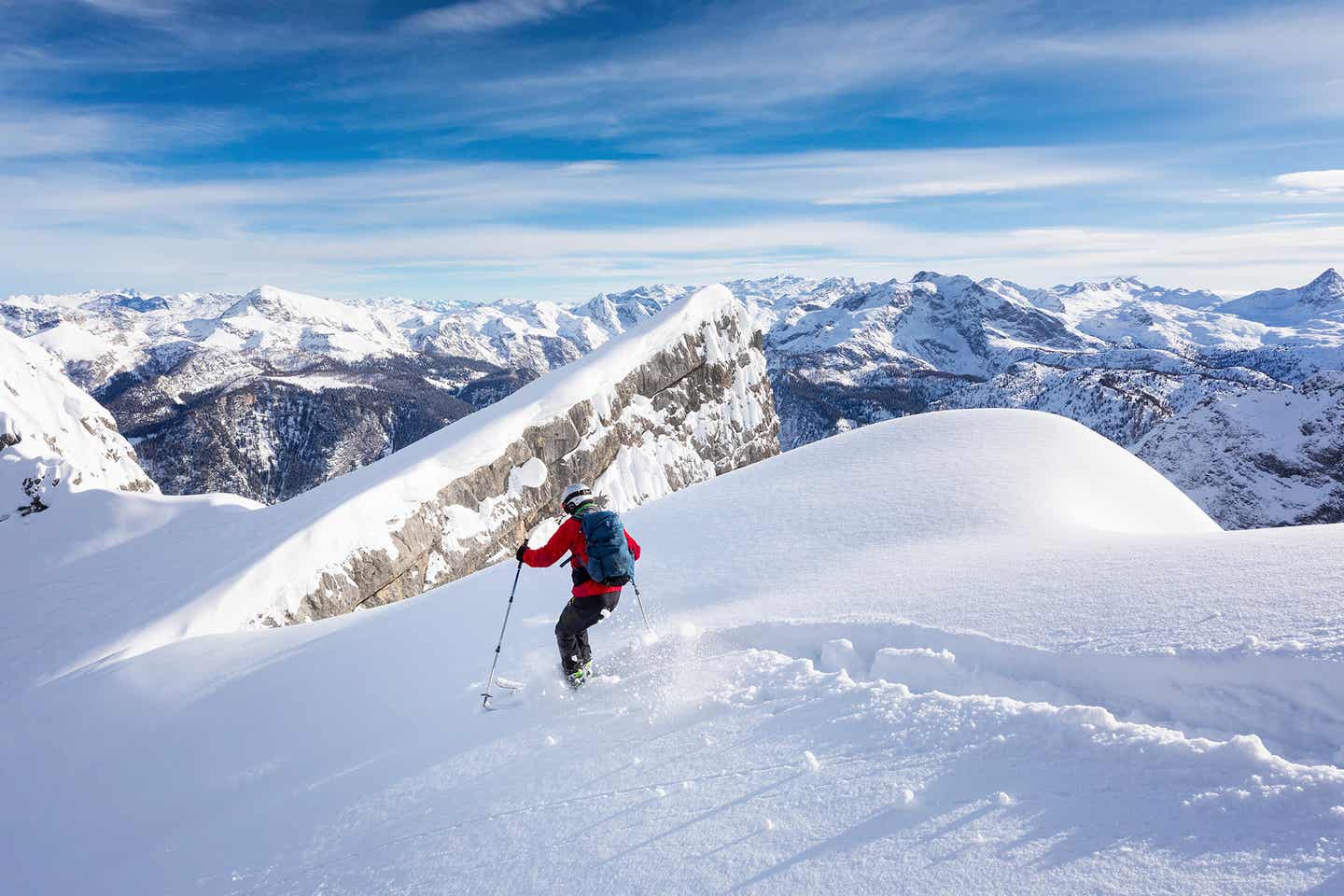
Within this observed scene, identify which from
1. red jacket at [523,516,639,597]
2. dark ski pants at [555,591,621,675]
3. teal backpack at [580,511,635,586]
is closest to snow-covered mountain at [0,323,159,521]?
red jacket at [523,516,639,597]

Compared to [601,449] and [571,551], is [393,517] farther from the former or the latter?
[571,551]

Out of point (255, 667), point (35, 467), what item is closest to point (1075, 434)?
point (255, 667)

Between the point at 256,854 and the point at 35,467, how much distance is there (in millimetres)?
36938

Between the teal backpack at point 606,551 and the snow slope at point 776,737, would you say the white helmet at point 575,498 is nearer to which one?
the teal backpack at point 606,551

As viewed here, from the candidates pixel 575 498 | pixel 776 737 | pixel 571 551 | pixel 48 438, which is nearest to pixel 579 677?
pixel 571 551

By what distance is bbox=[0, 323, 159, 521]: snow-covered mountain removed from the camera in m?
30.1

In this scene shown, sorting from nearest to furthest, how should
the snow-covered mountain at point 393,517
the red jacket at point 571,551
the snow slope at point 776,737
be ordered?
the snow slope at point 776,737, the red jacket at point 571,551, the snow-covered mountain at point 393,517

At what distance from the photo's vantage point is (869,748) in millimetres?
5660

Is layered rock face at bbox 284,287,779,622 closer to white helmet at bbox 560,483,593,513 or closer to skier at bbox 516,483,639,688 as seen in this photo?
skier at bbox 516,483,639,688

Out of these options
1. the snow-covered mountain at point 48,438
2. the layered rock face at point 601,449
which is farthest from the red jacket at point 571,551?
the snow-covered mountain at point 48,438

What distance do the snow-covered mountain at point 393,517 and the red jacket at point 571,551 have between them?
46.0 feet

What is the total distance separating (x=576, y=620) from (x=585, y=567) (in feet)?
2.22

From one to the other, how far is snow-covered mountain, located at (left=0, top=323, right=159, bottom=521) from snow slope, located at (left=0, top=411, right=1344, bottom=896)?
1063 inches

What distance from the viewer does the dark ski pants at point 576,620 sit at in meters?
7.84
